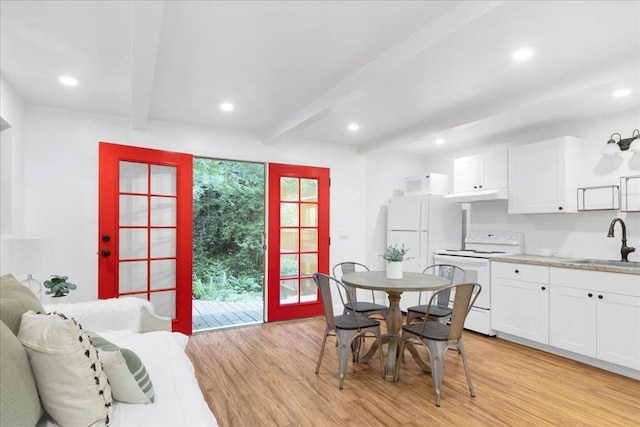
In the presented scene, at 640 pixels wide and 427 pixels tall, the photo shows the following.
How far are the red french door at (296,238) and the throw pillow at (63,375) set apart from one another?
326 cm

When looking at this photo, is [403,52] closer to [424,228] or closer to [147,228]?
[424,228]

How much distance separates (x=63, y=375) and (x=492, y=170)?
4.43 meters

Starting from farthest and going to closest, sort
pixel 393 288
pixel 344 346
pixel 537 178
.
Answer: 1. pixel 537 178
2. pixel 344 346
3. pixel 393 288

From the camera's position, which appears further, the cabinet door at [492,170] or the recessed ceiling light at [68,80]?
the cabinet door at [492,170]

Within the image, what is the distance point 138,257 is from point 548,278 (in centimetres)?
408

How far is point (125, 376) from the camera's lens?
1371 millimetres

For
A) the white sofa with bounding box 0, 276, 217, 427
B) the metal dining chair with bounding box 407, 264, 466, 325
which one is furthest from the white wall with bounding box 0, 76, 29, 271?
the metal dining chair with bounding box 407, 264, 466, 325

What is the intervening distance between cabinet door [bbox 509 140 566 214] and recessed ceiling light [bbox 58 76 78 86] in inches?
172

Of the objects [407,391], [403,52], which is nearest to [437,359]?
[407,391]

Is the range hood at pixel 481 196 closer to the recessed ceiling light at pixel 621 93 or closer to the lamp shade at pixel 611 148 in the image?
the lamp shade at pixel 611 148

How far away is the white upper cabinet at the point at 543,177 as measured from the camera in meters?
3.63

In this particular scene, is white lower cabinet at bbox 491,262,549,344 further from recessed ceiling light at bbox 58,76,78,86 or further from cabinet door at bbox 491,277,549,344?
recessed ceiling light at bbox 58,76,78,86

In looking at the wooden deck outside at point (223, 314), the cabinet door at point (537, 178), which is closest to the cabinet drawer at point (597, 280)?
the cabinet door at point (537, 178)

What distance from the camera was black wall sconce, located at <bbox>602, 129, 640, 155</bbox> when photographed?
10.5ft
